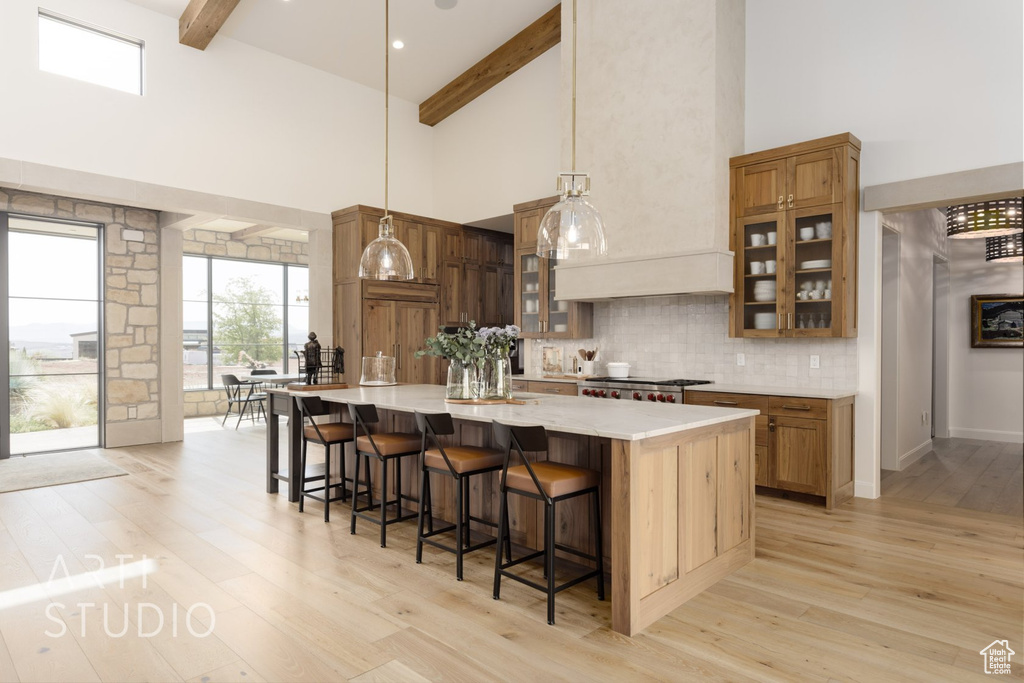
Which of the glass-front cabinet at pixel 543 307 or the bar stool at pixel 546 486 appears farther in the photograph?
the glass-front cabinet at pixel 543 307

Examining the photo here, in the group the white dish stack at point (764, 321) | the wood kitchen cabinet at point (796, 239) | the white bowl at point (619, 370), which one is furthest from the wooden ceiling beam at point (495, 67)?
the white dish stack at point (764, 321)

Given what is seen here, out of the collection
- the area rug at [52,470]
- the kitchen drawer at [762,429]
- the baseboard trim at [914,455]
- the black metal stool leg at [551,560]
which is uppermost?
Answer: the kitchen drawer at [762,429]

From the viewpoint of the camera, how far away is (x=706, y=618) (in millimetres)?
2682

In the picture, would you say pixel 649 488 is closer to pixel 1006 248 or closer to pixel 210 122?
pixel 210 122

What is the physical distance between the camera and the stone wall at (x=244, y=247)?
943 centimetres

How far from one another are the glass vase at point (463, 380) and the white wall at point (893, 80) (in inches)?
137

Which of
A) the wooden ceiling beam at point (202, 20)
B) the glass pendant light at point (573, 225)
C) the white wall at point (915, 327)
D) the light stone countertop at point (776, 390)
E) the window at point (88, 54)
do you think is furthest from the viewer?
the white wall at point (915, 327)

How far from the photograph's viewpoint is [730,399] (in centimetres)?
481

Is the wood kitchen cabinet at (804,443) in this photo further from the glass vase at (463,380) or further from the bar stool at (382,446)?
the bar stool at (382,446)

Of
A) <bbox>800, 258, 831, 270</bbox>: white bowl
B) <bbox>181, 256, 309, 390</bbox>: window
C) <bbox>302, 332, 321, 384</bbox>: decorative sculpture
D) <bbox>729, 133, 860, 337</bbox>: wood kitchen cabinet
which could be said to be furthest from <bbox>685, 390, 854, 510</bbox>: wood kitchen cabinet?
<bbox>181, 256, 309, 390</bbox>: window

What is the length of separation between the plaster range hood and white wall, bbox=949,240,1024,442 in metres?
4.25

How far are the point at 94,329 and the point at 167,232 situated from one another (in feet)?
4.64

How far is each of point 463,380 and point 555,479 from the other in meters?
1.22

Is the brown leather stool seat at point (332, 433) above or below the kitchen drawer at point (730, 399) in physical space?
below
